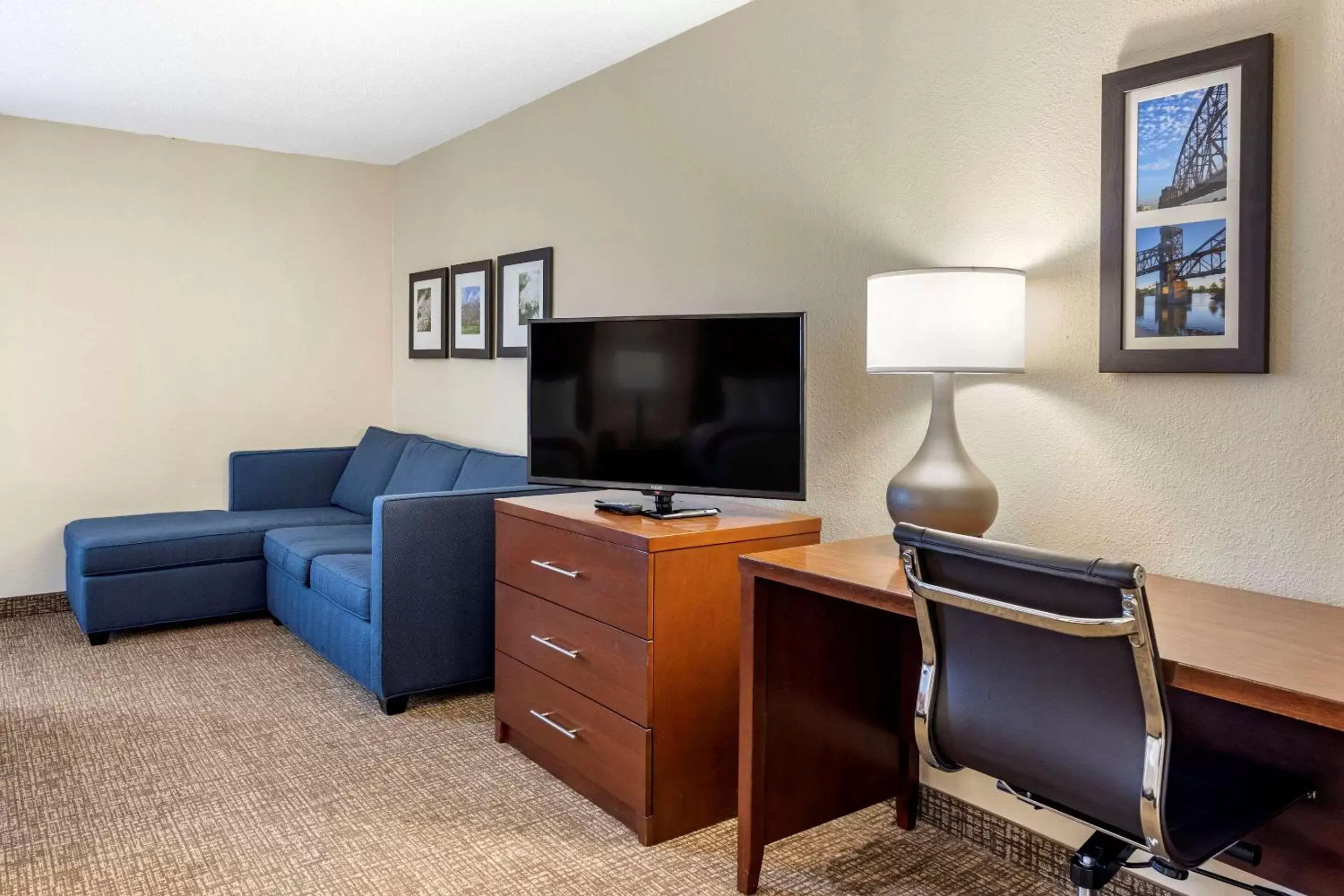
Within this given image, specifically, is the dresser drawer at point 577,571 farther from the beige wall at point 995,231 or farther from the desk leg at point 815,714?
the beige wall at point 995,231

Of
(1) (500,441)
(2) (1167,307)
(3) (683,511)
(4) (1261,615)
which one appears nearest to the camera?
(4) (1261,615)

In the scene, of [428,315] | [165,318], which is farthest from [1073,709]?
[165,318]

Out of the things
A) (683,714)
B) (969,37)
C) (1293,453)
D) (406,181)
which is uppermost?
(406,181)

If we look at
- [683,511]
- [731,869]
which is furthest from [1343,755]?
[683,511]

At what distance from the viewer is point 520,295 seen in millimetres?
3904

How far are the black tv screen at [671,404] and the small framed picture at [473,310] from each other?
144 centimetres

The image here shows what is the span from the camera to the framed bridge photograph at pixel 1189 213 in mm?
1704

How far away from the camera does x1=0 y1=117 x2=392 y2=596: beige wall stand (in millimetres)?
4176

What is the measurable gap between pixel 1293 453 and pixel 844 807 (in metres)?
1.19

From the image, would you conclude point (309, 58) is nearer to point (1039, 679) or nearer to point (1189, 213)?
point (1189, 213)

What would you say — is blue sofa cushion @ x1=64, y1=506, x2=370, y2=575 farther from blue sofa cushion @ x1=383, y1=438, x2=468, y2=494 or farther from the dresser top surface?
the dresser top surface

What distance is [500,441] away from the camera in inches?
161

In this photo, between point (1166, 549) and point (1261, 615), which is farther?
point (1166, 549)

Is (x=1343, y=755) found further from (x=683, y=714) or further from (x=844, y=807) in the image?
(x=683, y=714)
